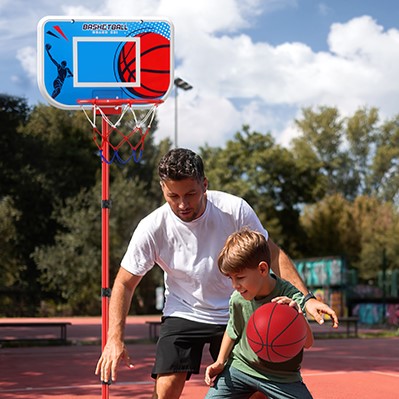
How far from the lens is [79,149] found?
45125 millimetres

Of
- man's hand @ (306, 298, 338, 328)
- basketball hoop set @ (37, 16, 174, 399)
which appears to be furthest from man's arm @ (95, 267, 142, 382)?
basketball hoop set @ (37, 16, 174, 399)

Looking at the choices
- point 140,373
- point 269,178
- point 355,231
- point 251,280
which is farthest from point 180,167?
point 355,231

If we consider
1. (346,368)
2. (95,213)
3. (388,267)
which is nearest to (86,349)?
(346,368)

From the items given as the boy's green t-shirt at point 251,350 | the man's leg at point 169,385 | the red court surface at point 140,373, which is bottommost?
the red court surface at point 140,373

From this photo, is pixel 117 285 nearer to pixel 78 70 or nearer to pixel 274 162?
pixel 78 70

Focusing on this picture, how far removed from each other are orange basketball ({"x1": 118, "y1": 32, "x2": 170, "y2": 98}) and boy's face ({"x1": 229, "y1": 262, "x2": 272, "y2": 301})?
12.6 ft

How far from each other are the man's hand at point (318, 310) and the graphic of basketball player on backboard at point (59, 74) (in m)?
4.12

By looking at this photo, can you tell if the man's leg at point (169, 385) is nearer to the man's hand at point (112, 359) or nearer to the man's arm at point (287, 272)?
the man's hand at point (112, 359)

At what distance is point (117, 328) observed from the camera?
4234mm

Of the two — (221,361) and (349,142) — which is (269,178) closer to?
(349,142)

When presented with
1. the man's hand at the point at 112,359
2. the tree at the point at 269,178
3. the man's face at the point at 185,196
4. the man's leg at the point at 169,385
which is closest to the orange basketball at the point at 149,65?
the man's face at the point at 185,196

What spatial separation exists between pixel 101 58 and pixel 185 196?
354 centimetres

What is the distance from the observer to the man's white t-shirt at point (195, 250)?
177 inches

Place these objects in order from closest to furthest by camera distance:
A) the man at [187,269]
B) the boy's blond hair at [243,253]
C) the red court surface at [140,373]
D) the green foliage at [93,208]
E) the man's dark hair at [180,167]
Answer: the boy's blond hair at [243,253], the man's dark hair at [180,167], the man at [187,269], the red court surface at [140,373], the green foliage at [93,208]
